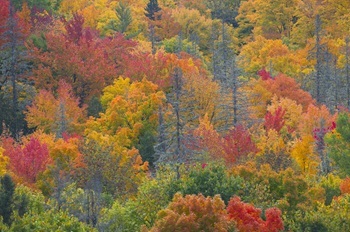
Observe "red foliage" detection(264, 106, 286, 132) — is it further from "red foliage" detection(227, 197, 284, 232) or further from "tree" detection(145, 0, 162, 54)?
"tree" detection(145, 0, 162, 54)

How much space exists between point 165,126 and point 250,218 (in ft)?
58.8

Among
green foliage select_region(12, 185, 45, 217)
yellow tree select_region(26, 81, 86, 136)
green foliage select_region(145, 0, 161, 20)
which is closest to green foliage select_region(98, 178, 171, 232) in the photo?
green foliage select_region(12, 185, 45, 217)

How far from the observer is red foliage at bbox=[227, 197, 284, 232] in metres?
35.4

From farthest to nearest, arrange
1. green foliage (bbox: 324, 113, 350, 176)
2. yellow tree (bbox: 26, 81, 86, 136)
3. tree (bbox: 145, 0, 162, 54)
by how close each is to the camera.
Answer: tree (bbox: 145, 0, 162, 54), yellow tree (bbox: 26, 81, 86, 136), green foliage (bbox: 324, 113, 350, 176)

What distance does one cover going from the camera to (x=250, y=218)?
3553 centimetres

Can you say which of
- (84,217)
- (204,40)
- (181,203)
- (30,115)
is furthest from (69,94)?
(204,40)

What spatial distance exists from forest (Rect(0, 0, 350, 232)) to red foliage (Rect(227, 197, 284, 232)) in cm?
5

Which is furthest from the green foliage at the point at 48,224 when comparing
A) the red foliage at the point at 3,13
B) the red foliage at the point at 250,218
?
the red foliage at the point at 3,13

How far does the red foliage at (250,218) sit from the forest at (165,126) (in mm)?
50

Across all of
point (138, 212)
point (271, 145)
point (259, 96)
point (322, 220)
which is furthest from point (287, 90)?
point (322, 220)

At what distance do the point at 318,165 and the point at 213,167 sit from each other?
1555 centimetres

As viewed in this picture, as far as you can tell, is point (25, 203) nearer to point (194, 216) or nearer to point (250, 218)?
point (194, 216)

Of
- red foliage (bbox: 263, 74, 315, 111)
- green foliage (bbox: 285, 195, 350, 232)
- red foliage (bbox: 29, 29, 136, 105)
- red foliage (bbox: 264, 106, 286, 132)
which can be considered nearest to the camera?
green foliage (bbox: 285, 195, 350, 232)

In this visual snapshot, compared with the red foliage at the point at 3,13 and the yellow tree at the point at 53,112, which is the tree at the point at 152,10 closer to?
the red foliage at the point at 3,13
